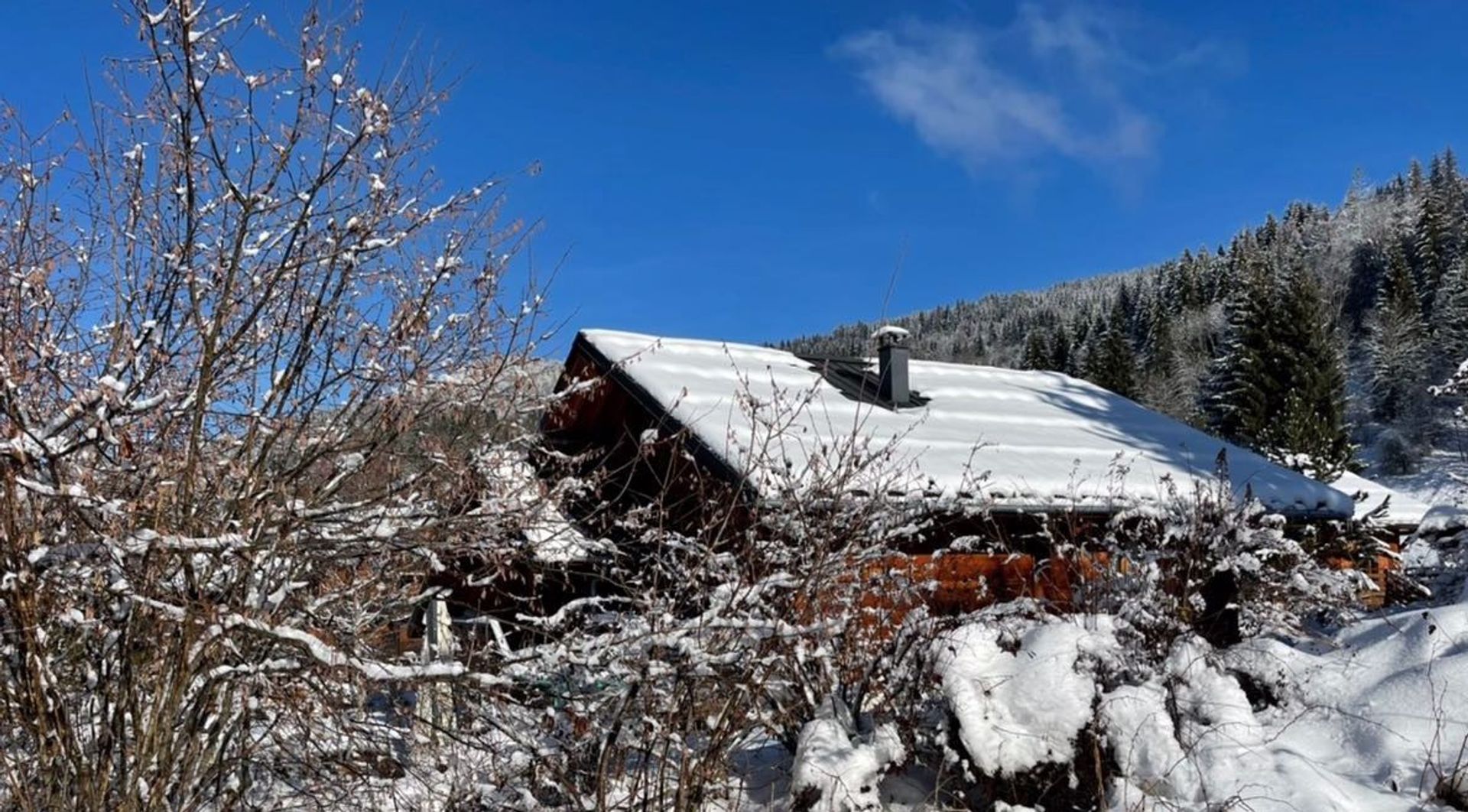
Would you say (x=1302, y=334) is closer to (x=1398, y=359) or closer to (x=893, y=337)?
(x=1398, y=359)

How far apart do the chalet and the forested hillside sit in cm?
169

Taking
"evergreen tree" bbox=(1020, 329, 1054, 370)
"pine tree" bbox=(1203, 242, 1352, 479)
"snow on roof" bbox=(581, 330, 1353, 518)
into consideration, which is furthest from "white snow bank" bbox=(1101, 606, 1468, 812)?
"evergreen tree" bbox=(1020, 329, 1054, 370)

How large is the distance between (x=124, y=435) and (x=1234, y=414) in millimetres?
39213

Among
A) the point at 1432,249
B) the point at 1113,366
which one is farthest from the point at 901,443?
the point at 1432,249

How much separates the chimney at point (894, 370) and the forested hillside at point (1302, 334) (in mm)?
1163

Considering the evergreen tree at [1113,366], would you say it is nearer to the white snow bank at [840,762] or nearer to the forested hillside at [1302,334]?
the forested hillside at [1302,334]

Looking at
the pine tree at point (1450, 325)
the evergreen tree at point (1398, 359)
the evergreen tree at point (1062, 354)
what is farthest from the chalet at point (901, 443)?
the evergreen tree at point (1062, 354)

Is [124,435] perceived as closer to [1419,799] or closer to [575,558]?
[575,558]

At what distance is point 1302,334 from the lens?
35.9 metres

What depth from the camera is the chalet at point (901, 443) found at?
5707 mm

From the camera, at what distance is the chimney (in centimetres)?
1214

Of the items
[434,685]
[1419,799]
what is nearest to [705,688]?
[434,685]

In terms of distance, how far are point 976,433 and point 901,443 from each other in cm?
195

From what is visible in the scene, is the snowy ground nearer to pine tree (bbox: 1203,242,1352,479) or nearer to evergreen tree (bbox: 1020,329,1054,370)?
pine tree (bbox: 1203,242,1352,479)
